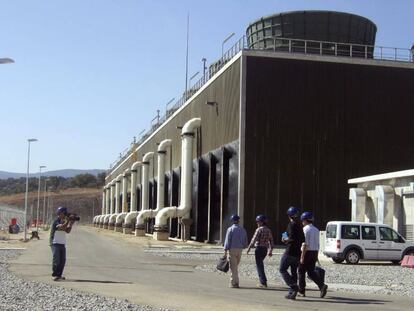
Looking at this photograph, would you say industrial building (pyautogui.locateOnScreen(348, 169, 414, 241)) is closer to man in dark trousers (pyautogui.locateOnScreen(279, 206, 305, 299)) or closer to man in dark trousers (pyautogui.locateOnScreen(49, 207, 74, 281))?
man in dark trousers (pyautogui.locateOnScreen(279, 206, 305, 299))

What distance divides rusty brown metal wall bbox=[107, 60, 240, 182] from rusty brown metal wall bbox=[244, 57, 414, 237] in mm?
1773

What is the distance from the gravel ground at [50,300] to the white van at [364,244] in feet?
47.0

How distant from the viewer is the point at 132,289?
49.0 feet

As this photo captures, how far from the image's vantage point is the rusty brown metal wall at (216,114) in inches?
1644

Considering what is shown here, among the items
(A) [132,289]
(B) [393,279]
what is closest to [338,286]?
(B) [393,279]

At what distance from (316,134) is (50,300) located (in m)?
30.5

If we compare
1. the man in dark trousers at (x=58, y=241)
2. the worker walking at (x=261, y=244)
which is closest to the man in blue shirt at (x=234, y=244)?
the worker walking at (x=261, y=244)

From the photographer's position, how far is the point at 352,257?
85.9 feet

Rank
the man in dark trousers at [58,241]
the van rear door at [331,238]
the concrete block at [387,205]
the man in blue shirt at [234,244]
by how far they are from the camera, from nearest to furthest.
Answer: the man in blue shirt at [234,244] < the man in dark trousers at [58,241] < the van rear door at [331,238] < the concrete block at [387,205]

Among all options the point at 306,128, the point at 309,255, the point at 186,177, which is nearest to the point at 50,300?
the point at 309,255

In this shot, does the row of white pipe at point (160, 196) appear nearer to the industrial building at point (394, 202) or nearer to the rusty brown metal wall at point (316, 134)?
the rusty brown metal wall at point (316, 134)

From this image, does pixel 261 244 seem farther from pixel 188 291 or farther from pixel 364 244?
pixel 364 244

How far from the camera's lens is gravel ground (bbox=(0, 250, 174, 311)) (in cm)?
1122

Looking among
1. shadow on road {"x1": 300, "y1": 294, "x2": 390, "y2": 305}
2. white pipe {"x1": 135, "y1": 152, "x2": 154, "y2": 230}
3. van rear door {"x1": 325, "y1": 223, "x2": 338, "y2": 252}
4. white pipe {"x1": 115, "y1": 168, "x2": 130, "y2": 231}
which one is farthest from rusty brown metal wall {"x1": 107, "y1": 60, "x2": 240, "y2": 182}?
shadow on road {"x1": 300, "y1": 294, "x2": 390, "y2": 305}
